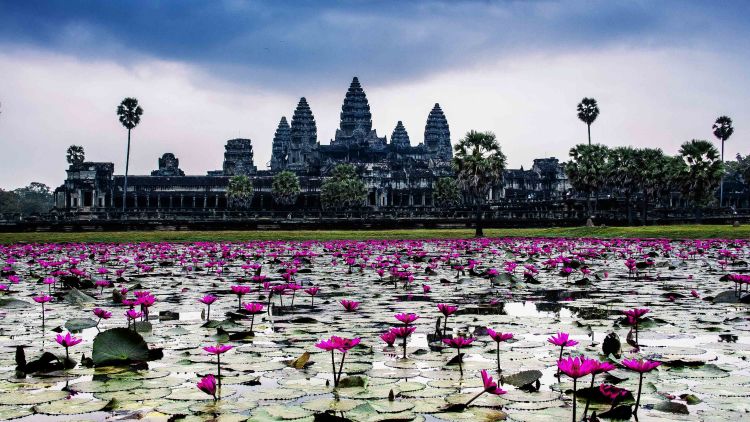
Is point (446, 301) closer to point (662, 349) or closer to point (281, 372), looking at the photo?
point (662, 349)

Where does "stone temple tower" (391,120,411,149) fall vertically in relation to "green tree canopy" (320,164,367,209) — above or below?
above

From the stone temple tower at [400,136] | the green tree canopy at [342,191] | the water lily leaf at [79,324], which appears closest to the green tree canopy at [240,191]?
the green tree canopy at [342,191]

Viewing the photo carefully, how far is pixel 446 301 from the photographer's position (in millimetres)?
10953

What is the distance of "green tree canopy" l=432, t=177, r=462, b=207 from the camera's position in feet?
423

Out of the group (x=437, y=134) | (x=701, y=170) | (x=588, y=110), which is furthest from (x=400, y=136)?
(x=701, y=170)

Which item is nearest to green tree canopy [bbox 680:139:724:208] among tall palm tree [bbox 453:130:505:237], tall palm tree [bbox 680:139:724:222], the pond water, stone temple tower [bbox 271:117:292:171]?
tall palm tree [bbox 680:139:724:222]

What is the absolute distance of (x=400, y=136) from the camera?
18900cm

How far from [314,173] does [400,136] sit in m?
35.5

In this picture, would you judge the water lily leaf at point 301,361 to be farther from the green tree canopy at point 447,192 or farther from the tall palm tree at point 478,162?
the green tree canopy at point 447,192

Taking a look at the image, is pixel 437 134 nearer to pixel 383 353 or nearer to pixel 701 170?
pixel 701 170

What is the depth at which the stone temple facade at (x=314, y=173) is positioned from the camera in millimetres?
131375

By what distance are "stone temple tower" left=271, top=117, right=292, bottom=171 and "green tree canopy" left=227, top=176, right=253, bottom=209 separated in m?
61.1

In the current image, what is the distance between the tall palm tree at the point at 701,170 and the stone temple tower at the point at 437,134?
120845 millimetres

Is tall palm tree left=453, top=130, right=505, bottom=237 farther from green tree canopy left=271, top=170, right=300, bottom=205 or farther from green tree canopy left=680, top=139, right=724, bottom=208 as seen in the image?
green tree canopy left=271, top=170, right=300, bottom=205
